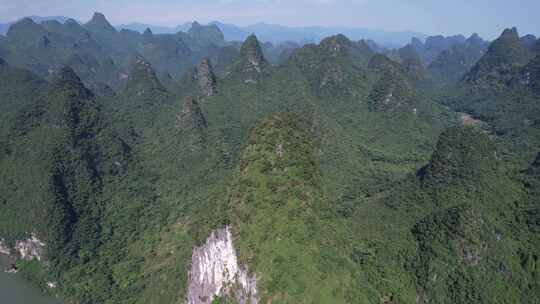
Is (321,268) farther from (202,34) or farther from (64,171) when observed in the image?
(202,34)

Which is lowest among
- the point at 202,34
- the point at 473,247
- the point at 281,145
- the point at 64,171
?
the point at 202,34

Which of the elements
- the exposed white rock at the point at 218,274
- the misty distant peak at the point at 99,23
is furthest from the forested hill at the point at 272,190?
the misty distant peak at the point at 99,23

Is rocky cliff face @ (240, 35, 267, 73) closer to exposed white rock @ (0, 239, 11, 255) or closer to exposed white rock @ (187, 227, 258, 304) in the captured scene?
exposed white rock @ (0, 239, 11, 255)

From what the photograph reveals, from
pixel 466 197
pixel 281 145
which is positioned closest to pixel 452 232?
pixel 466 197

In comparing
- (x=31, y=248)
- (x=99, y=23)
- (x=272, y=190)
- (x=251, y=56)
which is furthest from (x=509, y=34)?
(x=99, y=23)

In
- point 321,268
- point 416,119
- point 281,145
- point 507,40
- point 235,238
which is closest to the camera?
point 321,268

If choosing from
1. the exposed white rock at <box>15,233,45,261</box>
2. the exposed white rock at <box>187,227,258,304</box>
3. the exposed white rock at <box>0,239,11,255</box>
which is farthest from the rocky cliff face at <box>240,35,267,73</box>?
the exposed white rock at <box>187,227,258,304</box>

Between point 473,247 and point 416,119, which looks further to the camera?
point 416,119
